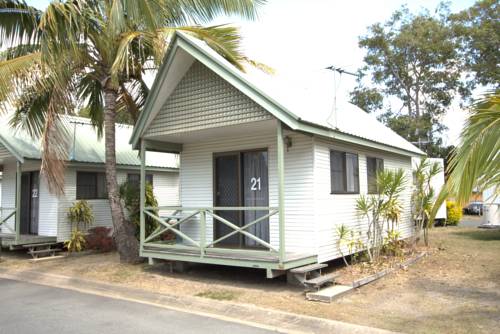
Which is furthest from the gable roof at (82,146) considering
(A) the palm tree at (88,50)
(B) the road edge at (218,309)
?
(B) the road edge at (218,309)

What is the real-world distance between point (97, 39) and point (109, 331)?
26.2 ft

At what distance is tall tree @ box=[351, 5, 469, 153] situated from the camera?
3444 centimetres

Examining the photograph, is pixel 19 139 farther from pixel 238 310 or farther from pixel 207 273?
pixel 238 310

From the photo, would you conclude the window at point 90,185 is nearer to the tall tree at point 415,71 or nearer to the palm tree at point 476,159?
the palm tree at point 476,159

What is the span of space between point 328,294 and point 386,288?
5.37 ft

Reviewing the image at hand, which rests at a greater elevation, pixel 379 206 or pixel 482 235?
pixel 379 206

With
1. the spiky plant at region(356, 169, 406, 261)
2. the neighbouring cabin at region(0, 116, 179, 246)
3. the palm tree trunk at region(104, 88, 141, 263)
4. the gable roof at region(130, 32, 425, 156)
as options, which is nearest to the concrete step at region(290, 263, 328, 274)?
the spiky plant at region(356, 169, 406, 261)

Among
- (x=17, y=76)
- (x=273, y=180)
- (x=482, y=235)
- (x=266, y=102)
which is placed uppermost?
(x=17, y=76)

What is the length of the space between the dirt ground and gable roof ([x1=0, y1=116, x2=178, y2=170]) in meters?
3.55

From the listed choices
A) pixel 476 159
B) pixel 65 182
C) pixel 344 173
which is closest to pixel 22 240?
pixel 65 182

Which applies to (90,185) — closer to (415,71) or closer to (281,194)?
(281,194)

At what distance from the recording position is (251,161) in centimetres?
1120

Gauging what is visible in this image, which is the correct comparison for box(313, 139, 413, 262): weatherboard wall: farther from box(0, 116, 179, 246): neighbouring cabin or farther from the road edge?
box(0, 116, 179, 246): neighbouring cabin

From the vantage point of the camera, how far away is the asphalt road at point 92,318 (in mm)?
6676
